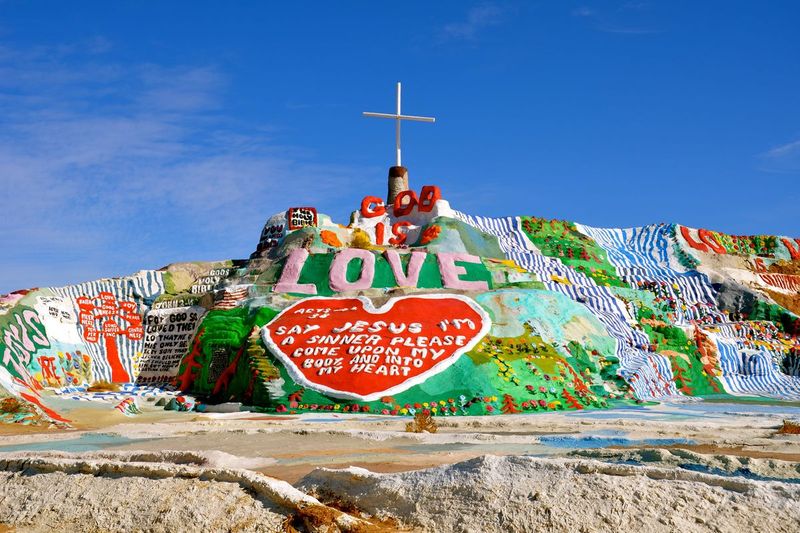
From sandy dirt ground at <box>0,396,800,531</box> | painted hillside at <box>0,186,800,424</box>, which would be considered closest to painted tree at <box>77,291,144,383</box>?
painted hillside at <box>0,186,800,424</box>

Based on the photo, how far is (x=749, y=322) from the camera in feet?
85.4

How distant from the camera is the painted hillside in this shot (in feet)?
54.0

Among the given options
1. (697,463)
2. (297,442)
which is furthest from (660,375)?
(697,463)

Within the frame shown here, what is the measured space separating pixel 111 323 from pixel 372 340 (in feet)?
32.3

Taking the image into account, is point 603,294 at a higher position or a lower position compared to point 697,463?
higher

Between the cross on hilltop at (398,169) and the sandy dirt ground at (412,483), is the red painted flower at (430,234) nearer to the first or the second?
the cross on hilltop at (398,169)

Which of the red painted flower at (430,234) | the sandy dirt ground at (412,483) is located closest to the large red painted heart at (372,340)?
the sandy dirt ground at (412,483)

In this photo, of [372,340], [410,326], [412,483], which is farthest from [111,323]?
Result: [412,483]

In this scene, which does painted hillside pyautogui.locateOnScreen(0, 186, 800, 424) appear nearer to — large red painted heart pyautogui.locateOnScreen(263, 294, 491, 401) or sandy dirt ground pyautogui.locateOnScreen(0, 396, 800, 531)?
large red painted heart pyautogui.locateOnScreen(263, 294, 491, 401)

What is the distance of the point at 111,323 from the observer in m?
23.3

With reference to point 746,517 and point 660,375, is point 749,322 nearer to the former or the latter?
point 660,375

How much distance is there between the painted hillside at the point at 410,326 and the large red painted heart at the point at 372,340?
0.04 m

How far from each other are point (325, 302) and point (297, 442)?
8.45m

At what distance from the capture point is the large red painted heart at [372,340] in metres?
16.2
